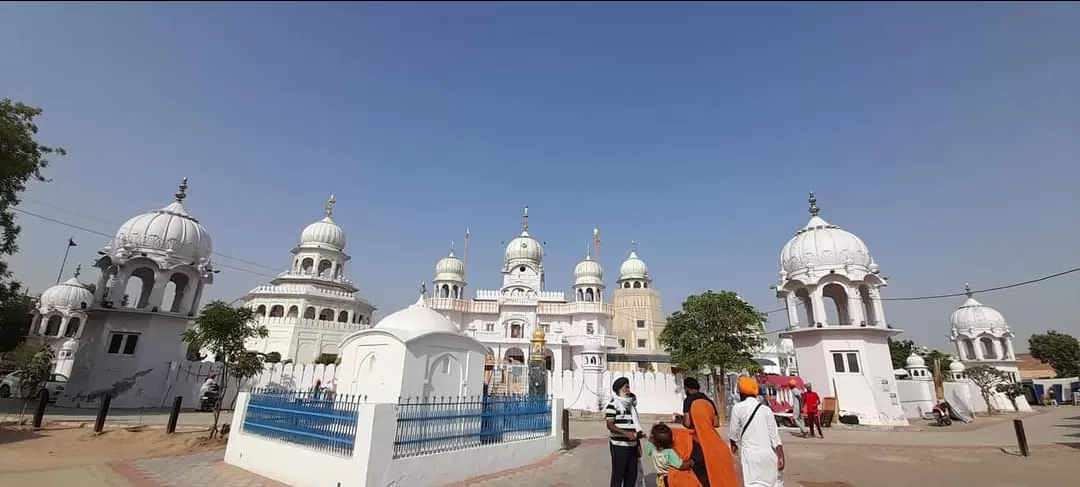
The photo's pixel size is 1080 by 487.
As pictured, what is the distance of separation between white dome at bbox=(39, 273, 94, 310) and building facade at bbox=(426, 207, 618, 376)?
89.3 feet

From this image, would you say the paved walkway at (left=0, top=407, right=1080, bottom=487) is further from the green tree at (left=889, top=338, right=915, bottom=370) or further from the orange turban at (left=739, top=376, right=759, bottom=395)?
the green tree at (left=889, top=338, right=915, bottom=370)

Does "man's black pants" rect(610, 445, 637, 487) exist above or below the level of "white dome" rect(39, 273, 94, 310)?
below

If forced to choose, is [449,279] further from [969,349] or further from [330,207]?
[969,349]

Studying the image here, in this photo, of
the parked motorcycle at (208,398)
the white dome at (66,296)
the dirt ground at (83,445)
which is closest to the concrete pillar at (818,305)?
the dirt ground at (83,445)

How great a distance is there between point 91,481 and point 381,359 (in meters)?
4.85

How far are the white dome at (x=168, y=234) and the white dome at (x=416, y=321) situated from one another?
16559mm

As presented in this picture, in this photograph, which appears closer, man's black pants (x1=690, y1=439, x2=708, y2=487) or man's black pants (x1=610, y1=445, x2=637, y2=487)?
man's black pants (x1=690, y1=439, x2=708, y2=487)

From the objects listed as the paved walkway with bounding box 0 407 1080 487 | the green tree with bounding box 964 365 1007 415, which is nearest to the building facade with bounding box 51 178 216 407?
the paved walkway with bounding box 0 407 1080 487

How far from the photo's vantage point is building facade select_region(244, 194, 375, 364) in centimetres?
3206

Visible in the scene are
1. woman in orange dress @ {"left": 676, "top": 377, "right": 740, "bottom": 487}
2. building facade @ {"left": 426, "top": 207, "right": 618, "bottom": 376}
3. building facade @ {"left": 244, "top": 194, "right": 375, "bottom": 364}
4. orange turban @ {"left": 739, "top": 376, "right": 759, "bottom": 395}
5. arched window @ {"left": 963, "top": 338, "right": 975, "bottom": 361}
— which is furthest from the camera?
arched window @ {"left": 963, "top": 338, "right": 975, "bottom": 361}

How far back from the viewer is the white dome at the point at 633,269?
5075 centimetres

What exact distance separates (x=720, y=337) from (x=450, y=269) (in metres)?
29.3

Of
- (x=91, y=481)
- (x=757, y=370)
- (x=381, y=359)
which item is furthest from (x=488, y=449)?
(x=757, y=370)

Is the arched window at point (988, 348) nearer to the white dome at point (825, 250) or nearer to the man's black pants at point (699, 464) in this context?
the white dome at point (825, 250)
